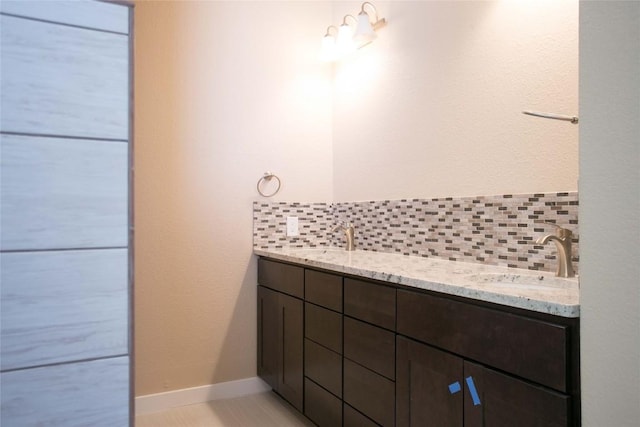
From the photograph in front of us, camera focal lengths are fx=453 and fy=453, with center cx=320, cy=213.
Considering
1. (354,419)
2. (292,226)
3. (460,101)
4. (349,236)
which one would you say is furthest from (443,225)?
(292,226)

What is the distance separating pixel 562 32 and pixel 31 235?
1.95 m

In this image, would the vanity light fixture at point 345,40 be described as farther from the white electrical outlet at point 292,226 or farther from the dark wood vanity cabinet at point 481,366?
the dark wood vanity cabinet at point 481,366

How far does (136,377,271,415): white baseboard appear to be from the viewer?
2.52 metres

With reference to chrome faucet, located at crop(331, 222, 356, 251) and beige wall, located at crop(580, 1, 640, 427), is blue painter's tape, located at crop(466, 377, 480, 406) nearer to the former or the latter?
beige wall, located at crop(580, 1, 640, 427)

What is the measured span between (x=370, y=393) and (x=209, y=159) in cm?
165

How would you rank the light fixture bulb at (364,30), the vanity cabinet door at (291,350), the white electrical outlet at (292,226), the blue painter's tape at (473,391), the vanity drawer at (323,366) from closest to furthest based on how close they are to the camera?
the blue painter's tape at (473,391) < the vanity drawer at (323,366) < the vanity cabinet door at (291,350) < the light fixture bulb at (364,30) < the white electrical outlet at (292,226)

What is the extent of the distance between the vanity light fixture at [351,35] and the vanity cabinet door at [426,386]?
1732 millimetres

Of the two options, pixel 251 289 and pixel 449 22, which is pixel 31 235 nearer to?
pixel 251 289

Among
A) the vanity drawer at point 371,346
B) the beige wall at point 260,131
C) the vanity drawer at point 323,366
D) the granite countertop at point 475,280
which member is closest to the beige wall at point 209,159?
the beige wall at point 260,131

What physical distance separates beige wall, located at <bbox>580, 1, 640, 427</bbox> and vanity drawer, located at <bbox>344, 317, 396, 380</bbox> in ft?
2.30

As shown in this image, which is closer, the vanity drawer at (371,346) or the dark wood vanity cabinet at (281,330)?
the vanity drawer at (371,346)

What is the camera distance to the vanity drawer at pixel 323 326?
1955 mm

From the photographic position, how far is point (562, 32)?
1.64 metres

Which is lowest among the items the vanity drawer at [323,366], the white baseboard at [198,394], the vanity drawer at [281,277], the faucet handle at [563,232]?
the white baseboard at [198,394]
